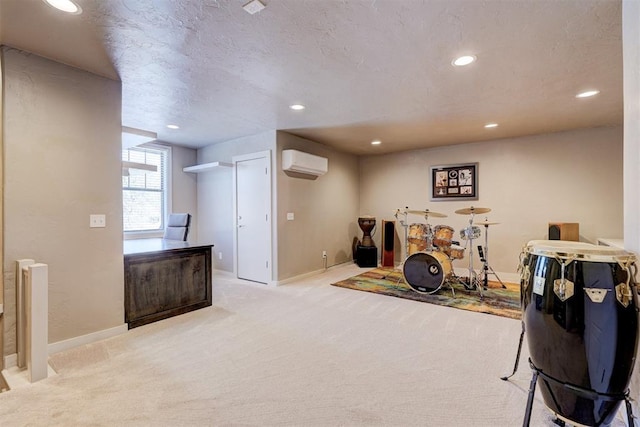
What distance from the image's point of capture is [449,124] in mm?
4223

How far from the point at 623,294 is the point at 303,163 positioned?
3.90m

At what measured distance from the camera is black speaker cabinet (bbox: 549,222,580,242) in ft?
14.2

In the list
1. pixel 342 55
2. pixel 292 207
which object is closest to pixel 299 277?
pixel 292 207

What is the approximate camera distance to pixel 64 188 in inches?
98.6

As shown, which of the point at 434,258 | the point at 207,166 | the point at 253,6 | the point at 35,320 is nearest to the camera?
the point at 253,6

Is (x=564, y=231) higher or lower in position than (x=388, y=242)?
higher

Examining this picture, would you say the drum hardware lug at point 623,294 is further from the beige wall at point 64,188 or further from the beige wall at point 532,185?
the beige wall at point 532,185

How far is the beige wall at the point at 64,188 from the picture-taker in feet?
7.41

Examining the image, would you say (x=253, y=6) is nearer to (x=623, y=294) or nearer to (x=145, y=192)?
(x=623, y=294)

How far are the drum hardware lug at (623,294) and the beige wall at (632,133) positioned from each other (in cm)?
32

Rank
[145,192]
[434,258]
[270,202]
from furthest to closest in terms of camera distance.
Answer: [145,192]
[270,202]
[434,258]

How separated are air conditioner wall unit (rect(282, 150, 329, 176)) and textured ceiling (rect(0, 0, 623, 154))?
2.30 feet

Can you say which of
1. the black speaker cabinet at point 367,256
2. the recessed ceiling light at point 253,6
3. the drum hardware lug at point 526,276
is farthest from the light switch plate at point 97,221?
the black speaker cabinet at point 367,256

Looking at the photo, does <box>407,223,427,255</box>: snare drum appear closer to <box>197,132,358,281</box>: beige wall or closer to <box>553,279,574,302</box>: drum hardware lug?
<box>197,132,358,281</box>: beige wall
